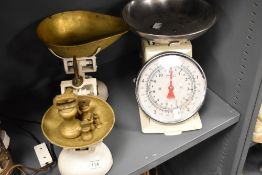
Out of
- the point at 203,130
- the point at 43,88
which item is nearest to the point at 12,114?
the point at 43,88

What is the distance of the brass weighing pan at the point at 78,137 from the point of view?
0.68 metres

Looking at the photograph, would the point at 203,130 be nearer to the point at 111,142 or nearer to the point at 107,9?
the point at 111,142

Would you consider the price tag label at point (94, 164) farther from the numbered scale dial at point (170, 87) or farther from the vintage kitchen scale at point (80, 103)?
the numbered scale dial at point (170, 87)

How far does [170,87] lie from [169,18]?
191 mm

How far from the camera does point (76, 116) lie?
71 centimetres

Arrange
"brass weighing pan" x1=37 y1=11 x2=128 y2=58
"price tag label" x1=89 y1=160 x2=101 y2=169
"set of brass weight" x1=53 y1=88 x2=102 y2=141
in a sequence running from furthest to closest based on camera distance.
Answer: "brass weighing pan" x1=37 y1=11 x2=128 y2=58, "price tag label" x1=89 y1=160 x2=101 y2=169, "set of brass weight" x1=53 y1=88 x2=102 y2=141

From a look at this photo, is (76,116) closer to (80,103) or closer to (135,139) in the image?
(80,103)

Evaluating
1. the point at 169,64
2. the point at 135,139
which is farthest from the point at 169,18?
the point at 135,139

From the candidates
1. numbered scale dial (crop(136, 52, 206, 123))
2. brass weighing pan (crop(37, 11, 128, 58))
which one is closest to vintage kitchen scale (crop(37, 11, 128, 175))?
brass weighing pan (crop(37, 11, 128, 58))

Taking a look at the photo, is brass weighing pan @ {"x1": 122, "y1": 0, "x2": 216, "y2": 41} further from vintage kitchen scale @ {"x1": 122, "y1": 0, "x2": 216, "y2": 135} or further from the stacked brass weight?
the stacked brass weight

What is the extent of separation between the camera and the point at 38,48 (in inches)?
40.1

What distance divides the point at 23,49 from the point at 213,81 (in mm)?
567

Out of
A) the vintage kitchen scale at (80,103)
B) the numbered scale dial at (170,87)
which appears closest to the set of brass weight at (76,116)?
the vintage kitchen scale at (80,103)

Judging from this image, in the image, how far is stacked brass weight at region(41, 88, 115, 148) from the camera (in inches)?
25.2
